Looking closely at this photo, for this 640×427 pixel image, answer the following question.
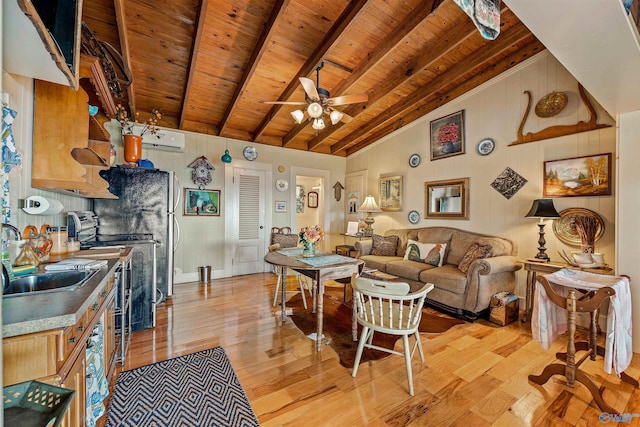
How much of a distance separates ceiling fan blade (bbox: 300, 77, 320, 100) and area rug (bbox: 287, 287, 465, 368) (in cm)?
245

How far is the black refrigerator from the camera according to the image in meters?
2.71

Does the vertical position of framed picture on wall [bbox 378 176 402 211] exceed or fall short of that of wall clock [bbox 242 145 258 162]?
it falls short

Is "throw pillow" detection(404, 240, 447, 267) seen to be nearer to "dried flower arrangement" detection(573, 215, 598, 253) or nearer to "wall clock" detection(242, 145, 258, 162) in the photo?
"dried flower arrangement" detection(573, 215, 598, 253)

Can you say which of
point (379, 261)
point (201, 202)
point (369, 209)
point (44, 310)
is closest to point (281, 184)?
point (201, 202)

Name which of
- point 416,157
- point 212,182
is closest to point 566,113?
point 416,157

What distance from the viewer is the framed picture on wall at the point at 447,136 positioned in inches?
162

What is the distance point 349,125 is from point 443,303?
11.5 feet

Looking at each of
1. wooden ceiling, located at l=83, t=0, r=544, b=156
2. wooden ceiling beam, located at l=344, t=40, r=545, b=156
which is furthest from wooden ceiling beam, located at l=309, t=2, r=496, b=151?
wooden ceiling beam, located at l=344, t=40, r=545, b=156

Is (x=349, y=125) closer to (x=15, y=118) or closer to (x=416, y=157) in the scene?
(x=416, y=157)

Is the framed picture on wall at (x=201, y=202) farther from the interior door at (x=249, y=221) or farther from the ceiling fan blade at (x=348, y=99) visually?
the ceiling fan blade at (x=348, y=99)

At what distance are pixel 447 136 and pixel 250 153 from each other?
349cm

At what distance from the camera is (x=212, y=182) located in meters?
4.92

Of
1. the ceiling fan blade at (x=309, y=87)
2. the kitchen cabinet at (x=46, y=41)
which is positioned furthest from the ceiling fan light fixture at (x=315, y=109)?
the kitchen cabinet at (x=46, y=41)

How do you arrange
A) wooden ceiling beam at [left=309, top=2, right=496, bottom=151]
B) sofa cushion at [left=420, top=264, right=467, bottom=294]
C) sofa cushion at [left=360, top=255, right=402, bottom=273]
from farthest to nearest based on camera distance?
sofa cushion at [left=360, top=255, right=402, bottom=273]
sofa cushion at [left=420, top=264, right=467, bottom=294]
wooden ceiling beam at [left=309, top=2, right=496, bottom=151]
